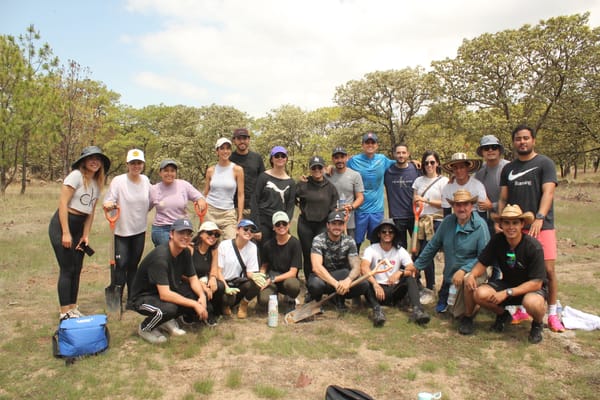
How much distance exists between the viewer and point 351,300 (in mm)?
6488

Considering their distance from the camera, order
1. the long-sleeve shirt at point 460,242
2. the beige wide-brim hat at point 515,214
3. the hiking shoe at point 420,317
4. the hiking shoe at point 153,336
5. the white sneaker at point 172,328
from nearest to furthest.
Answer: the beige wide-brim hat at point 515,214 → the hiking shoe at point 153,336 → the white sneaker at point 172,328 → the hiking shoe at point 420,317 → the long-sleeve shirt at point 460,242

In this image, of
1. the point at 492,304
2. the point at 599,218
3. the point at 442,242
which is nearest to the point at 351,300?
the point at 442,242

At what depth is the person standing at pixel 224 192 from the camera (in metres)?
6.29

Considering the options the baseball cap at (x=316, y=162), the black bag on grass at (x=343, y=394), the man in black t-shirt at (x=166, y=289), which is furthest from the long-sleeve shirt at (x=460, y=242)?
the man in black t-shirt at (x=166, y=289)

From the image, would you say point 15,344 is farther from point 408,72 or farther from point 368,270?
point 408,72

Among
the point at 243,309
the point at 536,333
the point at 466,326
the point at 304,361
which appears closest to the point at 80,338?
the point at 243,309

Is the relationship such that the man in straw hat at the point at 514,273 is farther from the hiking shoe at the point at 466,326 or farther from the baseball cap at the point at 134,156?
the baseball cap at the point at 134,156

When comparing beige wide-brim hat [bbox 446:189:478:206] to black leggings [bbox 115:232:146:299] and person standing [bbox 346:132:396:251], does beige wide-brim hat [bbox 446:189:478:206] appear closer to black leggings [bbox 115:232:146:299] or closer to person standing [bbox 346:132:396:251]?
person standing [bbox 346:132:396:251]

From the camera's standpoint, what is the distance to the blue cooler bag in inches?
167

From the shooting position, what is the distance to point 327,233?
19.7 feet

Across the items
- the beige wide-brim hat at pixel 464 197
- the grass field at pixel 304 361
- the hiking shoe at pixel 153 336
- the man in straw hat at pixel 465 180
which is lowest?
the grass field at pixel 304 361

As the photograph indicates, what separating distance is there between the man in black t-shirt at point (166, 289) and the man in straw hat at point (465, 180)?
3.63m

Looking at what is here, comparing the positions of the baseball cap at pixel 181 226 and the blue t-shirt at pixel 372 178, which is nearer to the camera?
the baseball cap at pixel 181 226

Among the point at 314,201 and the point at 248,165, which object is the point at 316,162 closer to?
the point at 314,201
